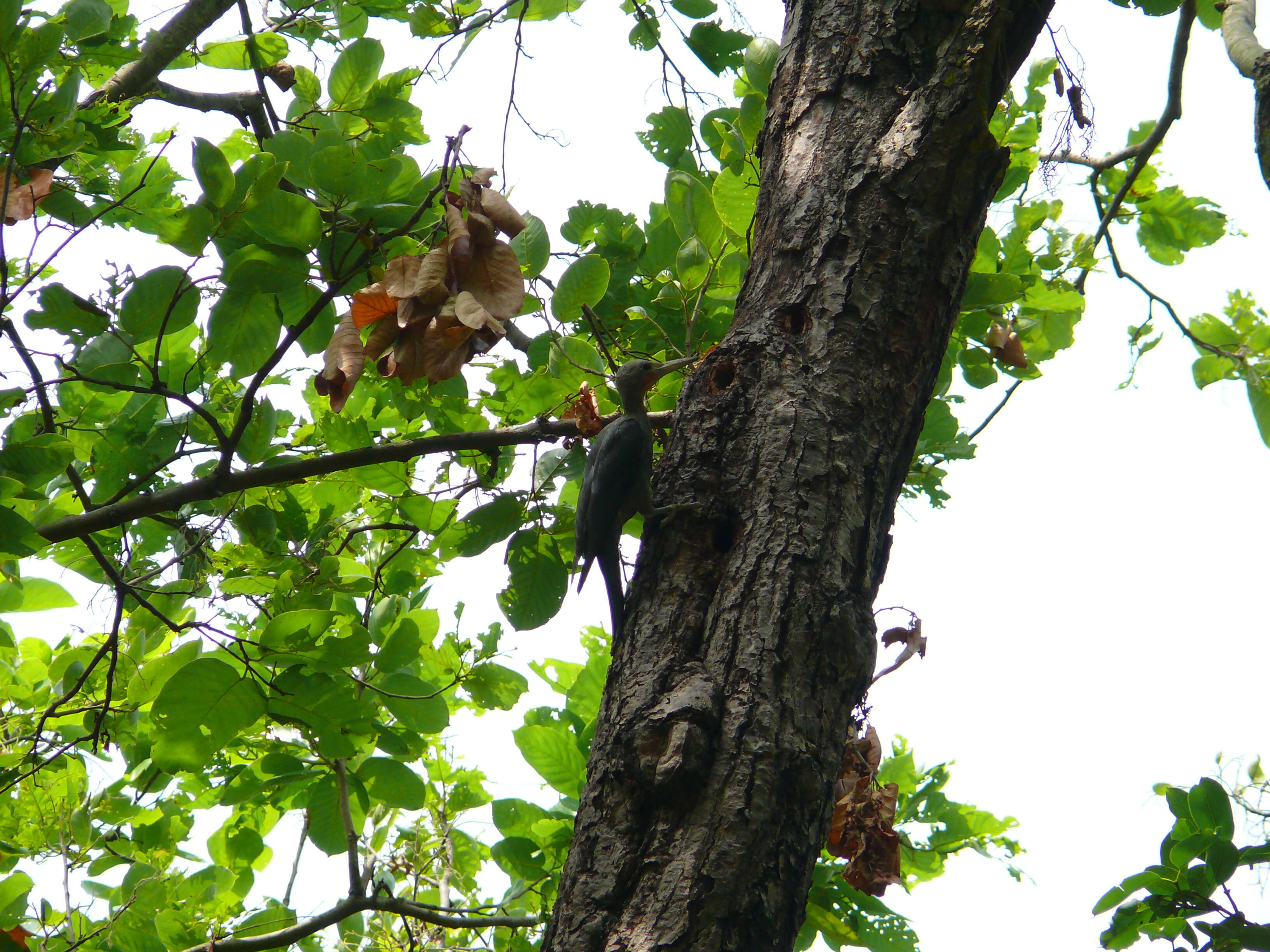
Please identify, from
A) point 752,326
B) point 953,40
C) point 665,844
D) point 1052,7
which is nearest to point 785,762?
point 665,844

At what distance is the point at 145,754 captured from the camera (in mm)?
3322

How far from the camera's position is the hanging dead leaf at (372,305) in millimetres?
2088

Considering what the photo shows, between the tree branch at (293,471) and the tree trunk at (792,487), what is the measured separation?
61 cm

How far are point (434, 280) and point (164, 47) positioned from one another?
2105 millimetres

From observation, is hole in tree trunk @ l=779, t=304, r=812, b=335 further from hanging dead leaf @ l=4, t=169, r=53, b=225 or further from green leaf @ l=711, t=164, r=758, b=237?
hanging dead leaf @ l=4, t=169, r=53, b=225

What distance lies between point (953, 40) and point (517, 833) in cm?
311

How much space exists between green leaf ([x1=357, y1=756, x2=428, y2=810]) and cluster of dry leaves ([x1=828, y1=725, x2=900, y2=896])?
47.9 inches

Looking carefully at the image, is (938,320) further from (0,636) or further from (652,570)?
(0,636)

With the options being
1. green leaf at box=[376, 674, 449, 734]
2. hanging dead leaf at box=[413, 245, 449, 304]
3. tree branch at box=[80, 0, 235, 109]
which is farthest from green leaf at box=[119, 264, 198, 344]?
tree branch at box=[80, 0, 235, 109]

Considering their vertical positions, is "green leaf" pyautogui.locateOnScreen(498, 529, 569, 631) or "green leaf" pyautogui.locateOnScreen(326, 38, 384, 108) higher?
"green leaf" pyautogui.locateOnScreen(326, 38, 384, 108)

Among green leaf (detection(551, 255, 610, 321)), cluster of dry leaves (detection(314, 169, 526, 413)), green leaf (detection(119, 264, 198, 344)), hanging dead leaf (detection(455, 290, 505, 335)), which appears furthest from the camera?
green leaf (detection(551, 255, 610, 321))

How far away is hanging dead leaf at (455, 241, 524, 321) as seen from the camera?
201 cm

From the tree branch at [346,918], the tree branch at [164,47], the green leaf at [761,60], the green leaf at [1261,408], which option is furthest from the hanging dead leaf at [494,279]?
the green leaf at [1261,408]

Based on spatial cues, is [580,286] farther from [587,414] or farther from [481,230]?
[481,230]
